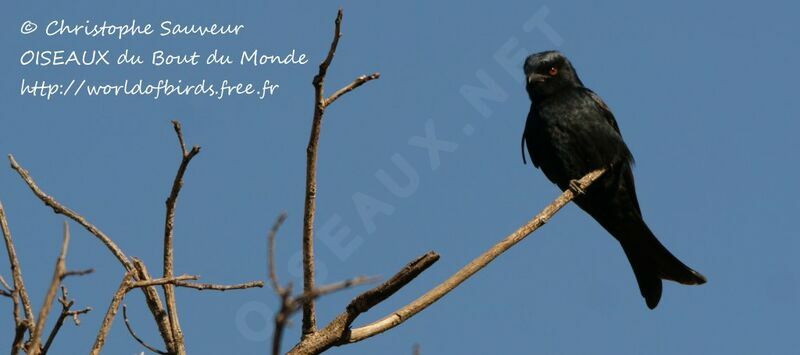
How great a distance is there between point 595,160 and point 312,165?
4.56m

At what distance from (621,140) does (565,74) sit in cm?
76

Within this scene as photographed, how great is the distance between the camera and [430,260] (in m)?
2.58

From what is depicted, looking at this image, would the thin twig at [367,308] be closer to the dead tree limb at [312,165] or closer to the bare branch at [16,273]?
the dead tree limb at [312,165]

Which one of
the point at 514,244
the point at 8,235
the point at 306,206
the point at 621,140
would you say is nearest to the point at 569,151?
the point at 621,140

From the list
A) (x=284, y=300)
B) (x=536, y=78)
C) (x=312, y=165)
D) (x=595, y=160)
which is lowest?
(x=284, y=300)

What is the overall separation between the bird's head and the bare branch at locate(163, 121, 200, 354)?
16.5 ft

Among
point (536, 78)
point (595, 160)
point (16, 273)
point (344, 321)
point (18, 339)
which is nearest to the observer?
point (18, 339)

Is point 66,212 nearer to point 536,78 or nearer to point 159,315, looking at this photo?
point 159,315

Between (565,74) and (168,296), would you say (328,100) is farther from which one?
(565,74)

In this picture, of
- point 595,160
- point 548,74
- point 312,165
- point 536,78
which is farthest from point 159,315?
point 548,74

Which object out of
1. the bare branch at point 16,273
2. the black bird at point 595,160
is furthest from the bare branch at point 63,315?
the black bird at point 595,160

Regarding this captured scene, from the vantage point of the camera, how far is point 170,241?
2.74m

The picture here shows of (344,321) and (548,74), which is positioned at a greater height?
(548,74)

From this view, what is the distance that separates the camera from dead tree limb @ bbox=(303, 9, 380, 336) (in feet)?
8.45
